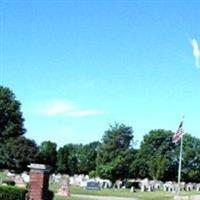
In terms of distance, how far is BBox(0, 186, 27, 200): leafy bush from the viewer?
20.1 m

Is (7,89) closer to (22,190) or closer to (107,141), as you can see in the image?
(107,141)

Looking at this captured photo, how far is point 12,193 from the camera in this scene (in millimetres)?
20312

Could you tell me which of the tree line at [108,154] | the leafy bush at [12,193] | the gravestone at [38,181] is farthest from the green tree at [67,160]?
the gravestone at [38,181]

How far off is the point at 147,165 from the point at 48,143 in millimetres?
41868

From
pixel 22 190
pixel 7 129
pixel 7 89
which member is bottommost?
pixel 22 190

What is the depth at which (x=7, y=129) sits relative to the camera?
9000 centimetres

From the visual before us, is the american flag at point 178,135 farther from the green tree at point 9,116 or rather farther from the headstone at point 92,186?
the green tree at point 9,116

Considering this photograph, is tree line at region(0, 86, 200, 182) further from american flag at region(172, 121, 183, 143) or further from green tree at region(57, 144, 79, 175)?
american flag at region(172, 121, 183, 143)

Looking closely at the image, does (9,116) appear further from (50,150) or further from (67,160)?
(50,150)

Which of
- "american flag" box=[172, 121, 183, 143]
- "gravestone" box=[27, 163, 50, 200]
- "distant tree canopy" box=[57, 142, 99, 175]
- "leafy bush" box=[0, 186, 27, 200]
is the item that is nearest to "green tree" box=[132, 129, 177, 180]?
"distant tree canopy" box=[57, 142, 99, 175]

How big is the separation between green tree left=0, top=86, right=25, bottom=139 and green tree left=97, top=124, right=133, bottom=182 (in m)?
15.6

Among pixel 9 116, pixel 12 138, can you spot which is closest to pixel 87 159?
pixel 9 116

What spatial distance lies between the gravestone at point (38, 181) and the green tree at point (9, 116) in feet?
238

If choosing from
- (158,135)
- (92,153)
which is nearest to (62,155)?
(92,153)
